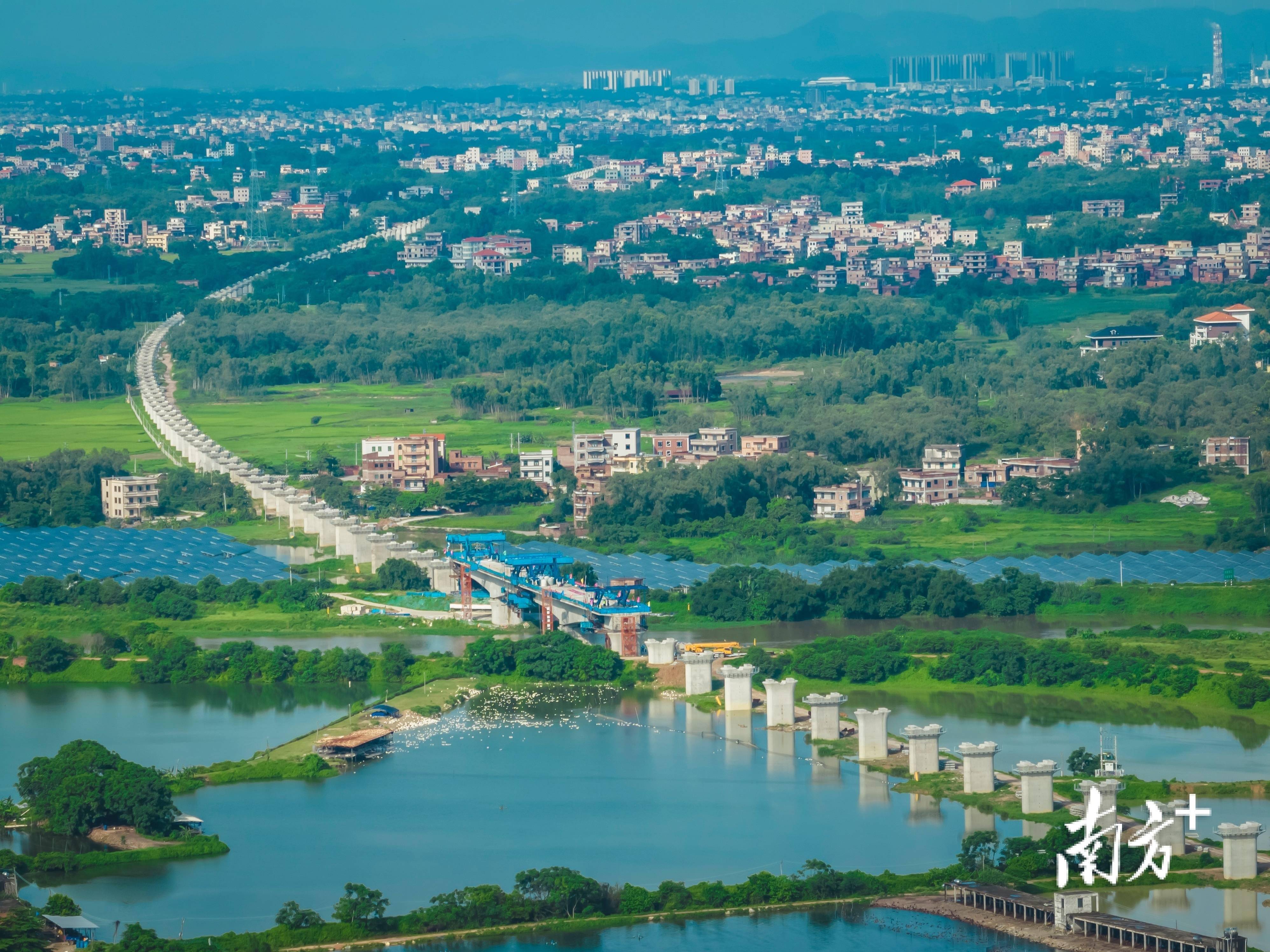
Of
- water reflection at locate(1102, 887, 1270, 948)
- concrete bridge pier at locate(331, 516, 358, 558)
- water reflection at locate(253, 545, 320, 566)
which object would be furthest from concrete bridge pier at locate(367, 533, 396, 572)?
water reflection at locate(1102, 887, 1270, 948)

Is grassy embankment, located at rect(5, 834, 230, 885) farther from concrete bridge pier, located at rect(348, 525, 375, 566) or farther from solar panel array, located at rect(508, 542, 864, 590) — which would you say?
concrete bridge pier, located at rect(348, 525, 375, 566)

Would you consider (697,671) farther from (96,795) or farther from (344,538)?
(344,538)

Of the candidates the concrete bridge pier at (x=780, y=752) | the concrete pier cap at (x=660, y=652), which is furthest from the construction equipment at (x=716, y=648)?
the concrete bridge pier at (x=780, y=752)

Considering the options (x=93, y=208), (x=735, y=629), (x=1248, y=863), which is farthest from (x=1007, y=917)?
(x=93, y=208)

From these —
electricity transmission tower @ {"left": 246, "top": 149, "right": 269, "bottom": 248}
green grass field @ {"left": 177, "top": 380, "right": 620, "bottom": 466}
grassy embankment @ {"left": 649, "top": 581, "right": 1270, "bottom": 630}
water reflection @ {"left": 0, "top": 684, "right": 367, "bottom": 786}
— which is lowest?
water reflection @ {"left": 0, "top": 684, "right": 367, "bottom": 786}

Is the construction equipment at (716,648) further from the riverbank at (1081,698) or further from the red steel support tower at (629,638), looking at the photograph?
the riverbank at (1081,698)

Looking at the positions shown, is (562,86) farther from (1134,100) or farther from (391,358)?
(391,358)
